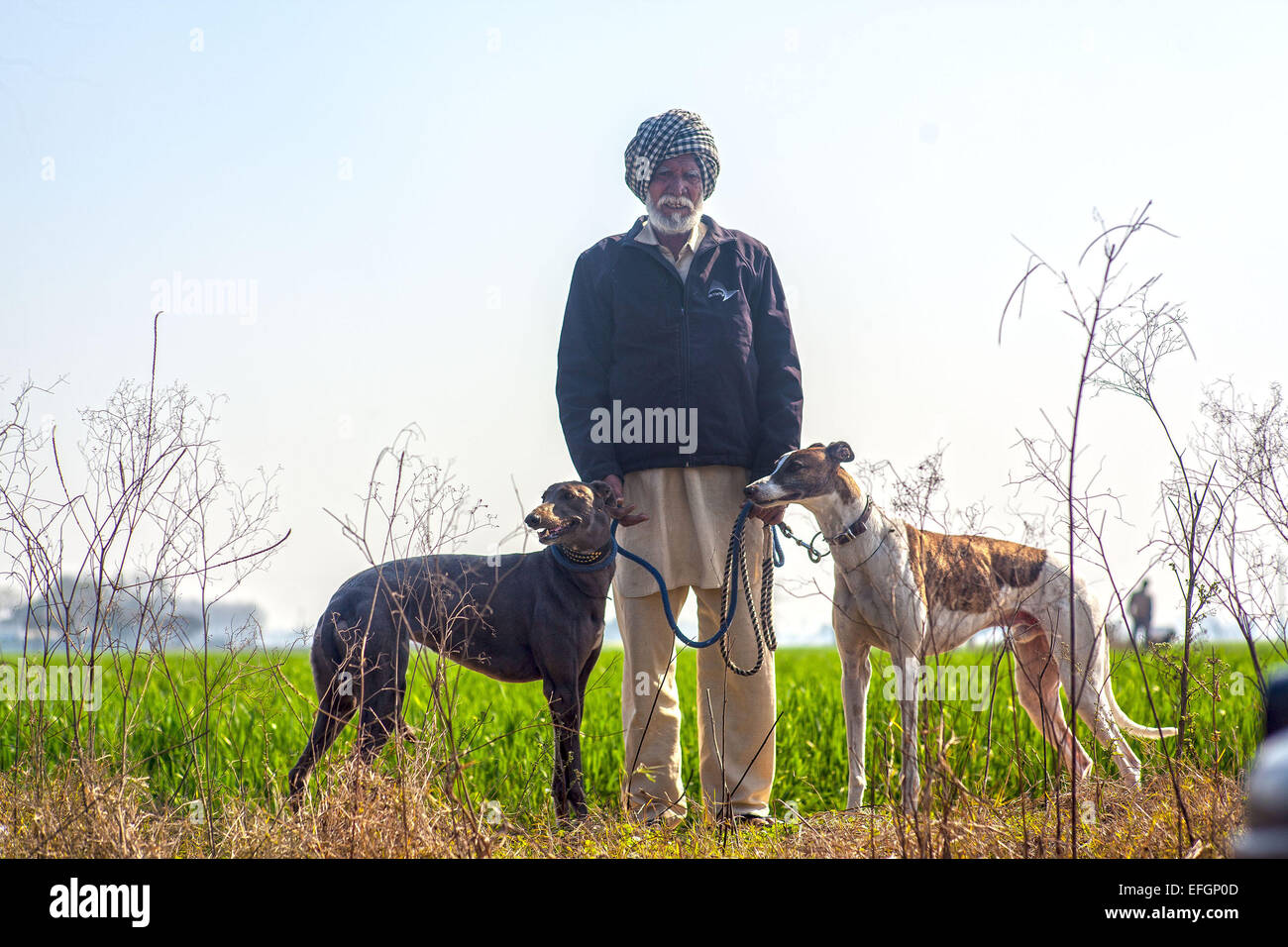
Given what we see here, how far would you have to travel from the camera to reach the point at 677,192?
499 centimetres

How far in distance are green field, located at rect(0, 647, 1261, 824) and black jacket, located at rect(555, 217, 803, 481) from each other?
1.10 meters

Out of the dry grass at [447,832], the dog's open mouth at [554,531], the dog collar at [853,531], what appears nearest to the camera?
the dry grass at [447,832]

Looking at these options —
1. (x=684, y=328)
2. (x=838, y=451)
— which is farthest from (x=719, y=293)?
(x=838, y=451)

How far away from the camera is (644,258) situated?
4.98m

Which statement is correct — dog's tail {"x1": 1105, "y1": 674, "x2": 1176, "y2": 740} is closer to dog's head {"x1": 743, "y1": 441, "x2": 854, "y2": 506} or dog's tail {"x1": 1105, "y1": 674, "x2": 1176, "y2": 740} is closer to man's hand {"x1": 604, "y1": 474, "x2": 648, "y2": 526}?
dog's head {"x1": 743, "y1": 441, "x2": 854, "y2": 506}

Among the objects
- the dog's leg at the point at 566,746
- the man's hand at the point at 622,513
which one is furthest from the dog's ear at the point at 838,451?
the dog's leg at the point at 566,746

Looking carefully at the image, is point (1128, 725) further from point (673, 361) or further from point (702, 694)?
point (673, 361)

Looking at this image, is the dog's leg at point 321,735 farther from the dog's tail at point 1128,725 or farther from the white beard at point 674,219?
the dog's tail at point 1128,725

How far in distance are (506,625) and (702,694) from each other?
3.43ft

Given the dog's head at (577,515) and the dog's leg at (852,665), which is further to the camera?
the dog's leg at (852,665)

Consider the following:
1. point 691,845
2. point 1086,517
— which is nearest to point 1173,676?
point 1086,517

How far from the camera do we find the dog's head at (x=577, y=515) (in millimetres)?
4309
